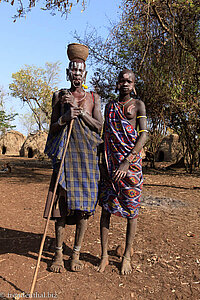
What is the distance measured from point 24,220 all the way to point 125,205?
236cm

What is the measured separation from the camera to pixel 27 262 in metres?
3.21

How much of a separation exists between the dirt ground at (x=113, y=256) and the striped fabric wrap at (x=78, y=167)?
73 centimetres

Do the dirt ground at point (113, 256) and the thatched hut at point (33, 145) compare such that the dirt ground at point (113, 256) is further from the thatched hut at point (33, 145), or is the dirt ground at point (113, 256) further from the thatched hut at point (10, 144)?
the thatched hut at point (10, 144)

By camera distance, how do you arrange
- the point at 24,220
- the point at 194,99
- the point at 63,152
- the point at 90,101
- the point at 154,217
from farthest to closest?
the point at 194,99, the point at 154,217, the point at 24,220, the point at 90,101, the point at 63,152

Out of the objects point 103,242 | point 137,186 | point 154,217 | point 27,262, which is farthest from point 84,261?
point 154,217

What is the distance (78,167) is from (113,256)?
1.28m

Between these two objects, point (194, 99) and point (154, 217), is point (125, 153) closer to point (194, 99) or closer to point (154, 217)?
point (154, 217)

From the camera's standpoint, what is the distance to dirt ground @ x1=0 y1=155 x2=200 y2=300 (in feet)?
8.90

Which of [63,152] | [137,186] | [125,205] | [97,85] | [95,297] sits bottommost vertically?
[95,297]

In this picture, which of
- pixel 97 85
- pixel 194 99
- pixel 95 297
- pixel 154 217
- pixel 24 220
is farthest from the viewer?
pixel 97 85

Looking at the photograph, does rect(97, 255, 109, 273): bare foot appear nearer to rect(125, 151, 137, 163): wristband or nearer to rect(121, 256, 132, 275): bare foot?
rect(121, 256, 132, 275): bare foot

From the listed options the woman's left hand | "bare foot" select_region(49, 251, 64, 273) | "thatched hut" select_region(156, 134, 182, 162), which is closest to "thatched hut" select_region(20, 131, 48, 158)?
"thatched hut" select_region(156, 134, 182, 162)

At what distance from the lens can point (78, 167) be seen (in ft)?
9.66

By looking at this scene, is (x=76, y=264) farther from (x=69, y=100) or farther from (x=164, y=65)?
(x=164, y=65)
